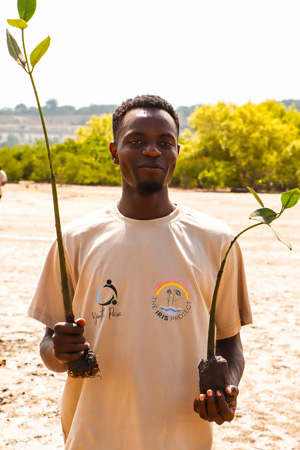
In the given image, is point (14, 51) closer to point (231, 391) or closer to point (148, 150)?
point (148, 150)

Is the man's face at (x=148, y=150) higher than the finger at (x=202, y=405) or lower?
higher

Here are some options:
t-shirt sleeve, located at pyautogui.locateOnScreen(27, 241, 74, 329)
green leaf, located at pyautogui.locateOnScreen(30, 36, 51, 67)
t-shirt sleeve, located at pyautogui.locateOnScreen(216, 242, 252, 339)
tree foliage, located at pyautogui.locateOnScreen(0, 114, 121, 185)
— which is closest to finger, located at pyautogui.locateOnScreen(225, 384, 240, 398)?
t-shirt sleeve, located at pyautogui.locateOnScreen(216, 242, 252, 339)

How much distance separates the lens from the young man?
1.42 meters

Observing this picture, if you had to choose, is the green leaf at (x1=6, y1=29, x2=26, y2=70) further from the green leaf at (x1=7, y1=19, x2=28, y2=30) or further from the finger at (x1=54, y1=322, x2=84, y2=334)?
the finger at (x1=54, y1=322, x2=84, y2=334)

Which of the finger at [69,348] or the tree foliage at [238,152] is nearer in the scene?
the finger at [69,348]

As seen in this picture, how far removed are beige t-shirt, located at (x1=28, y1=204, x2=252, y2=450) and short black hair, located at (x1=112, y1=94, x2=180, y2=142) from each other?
1.10ft

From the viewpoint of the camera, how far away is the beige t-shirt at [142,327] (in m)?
1.42

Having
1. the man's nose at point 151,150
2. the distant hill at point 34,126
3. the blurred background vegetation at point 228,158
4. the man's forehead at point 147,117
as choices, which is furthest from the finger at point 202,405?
the distant hill at point 34,126

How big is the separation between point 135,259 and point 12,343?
320 centimetres

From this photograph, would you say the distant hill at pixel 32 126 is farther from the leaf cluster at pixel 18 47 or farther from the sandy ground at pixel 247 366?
the leaf cluster at pixel 18 47

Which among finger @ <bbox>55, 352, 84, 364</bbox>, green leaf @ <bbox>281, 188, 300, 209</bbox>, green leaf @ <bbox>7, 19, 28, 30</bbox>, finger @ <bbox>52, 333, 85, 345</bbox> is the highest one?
green leaf @ <bbox>7, 19, 28, 30</bbox>

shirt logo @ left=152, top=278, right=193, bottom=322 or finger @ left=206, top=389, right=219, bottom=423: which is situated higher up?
shirt logo @ left=152, top=278, right=193, bottom=322

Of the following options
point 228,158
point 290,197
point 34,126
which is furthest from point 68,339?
point 34,126

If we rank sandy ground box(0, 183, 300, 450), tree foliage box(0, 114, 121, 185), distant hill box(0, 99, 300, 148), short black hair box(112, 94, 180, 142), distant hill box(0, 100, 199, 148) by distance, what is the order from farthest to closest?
distant hill box(0, 100, 199, 148)
distant hill box(0, 99, 300, 148)
tree foliage box(0, 114, 121, 185)
sandy ground box(0, 183, 300, 450)
short black hair box(112, 94, 180, 142)
